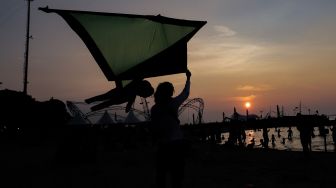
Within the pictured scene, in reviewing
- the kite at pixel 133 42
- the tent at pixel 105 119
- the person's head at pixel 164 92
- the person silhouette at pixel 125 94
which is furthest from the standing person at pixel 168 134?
the tent at pixel 105 119

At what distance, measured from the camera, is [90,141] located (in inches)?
690

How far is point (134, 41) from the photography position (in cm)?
615

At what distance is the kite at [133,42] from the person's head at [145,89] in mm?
118

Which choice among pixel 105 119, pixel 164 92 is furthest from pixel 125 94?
pixel 105 119

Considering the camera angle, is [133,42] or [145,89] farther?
[133,42]

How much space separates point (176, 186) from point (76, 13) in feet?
9.86

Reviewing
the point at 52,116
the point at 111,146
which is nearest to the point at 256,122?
the point at 52,116

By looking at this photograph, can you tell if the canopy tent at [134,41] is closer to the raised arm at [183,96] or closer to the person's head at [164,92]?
the raised arm at [183,96]

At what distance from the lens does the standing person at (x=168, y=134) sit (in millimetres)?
5371

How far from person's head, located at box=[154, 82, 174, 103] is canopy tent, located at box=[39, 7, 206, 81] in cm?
50

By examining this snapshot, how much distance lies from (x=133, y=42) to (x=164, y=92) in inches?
45.4

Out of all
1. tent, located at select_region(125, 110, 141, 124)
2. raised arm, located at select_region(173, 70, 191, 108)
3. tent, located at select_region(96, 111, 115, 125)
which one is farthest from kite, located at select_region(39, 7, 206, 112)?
tent, located at select_region(125, 110, 141, 124)

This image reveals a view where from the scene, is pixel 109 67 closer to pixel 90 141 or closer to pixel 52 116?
pixel 90 141

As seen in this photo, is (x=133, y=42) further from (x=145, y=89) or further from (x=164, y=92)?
(x=164, y=92)
